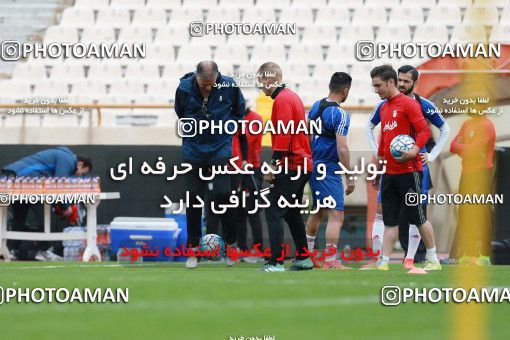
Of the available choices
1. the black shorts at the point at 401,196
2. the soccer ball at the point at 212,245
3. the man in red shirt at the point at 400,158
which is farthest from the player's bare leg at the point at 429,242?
the soccer ball at the point at 212,245

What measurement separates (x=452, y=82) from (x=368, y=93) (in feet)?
14.5

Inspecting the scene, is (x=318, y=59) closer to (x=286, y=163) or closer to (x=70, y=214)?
(x=70, y=214)

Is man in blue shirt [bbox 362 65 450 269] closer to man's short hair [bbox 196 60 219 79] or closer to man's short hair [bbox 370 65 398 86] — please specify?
man's short hair [bbox 370 65 398 86]

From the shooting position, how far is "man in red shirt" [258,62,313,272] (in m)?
7.85

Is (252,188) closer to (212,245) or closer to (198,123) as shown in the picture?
(212,245)

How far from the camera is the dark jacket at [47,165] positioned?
11.8 metres

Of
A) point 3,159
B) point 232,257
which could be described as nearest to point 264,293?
point 232,257

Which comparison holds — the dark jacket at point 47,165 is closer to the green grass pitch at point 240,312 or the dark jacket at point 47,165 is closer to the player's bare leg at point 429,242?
the player's bare leg at point 429,242

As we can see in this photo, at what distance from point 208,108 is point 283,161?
92 cm

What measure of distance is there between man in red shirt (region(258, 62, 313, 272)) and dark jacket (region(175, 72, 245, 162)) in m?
0.59

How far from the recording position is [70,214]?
12.2 meters

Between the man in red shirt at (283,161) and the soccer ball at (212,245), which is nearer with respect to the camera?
the man in red shirt at (283,161)

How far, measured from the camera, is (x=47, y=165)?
39.2 ft

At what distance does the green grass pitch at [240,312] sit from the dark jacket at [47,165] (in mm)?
4877
